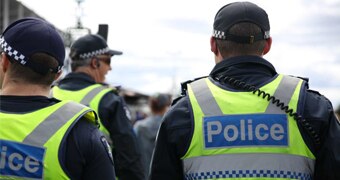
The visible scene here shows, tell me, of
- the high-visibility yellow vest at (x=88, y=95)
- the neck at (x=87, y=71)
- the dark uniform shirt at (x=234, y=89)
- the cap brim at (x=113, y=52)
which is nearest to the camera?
the dark uniform shirt at (x=234, y=89)

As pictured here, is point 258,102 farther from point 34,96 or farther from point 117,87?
point 117,87

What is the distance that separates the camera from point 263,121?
9.54 ft

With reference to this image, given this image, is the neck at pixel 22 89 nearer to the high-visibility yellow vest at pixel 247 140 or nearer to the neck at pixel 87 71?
the high-visibility yellow vest at pixel 247 140

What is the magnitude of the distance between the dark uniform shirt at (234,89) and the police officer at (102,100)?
2.03 meters

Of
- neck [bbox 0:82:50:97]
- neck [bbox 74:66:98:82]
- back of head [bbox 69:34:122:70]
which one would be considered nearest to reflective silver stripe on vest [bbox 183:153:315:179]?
neck [bbox 0:82:50:97]

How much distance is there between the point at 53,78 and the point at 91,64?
8.60 ft

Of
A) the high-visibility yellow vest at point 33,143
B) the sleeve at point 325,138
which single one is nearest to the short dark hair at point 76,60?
the high-visibility yellow vest at point 33,143

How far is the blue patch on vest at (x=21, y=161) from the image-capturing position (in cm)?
267

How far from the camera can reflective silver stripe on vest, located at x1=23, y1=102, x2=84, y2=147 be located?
2709mm

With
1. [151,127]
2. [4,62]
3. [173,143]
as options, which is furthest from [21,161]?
[151,127]

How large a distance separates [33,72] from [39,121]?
0.79 feet

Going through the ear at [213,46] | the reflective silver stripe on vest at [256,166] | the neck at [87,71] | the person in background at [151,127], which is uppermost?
the ear at [213,46]

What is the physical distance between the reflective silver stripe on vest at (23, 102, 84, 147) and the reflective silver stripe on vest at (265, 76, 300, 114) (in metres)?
0.96

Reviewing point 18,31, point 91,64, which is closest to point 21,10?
point 91,64
